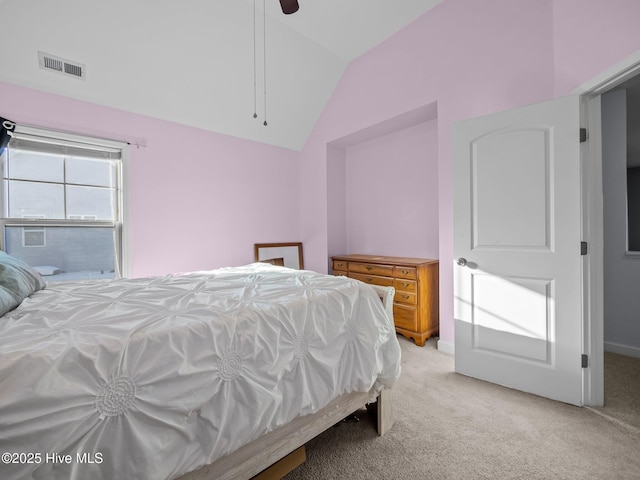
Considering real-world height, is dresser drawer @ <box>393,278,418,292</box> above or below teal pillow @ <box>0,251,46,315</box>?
below

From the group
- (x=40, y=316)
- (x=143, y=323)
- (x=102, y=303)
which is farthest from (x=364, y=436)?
(x=40, y=316)

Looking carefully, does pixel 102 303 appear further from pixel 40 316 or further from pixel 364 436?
pixel 364 436

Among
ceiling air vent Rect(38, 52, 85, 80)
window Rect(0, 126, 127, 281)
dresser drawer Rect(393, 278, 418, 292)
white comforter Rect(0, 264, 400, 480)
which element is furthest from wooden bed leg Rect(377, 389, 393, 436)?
ceiling air vent Rect(38, 52, 85, 80)

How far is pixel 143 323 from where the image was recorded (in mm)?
1030

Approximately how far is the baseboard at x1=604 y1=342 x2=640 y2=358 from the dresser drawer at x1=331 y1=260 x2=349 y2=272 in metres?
2.68

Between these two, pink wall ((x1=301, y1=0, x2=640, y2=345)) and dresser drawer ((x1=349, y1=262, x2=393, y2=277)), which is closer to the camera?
pink wall ((x1=301, y1=0, x2=640, y2=345))

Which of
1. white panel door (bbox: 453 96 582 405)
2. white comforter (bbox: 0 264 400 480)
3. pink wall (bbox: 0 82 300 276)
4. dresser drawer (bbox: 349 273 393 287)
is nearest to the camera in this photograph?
white comforter (bbox: 0 264 400 480)

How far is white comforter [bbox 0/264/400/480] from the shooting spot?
2.46 ft

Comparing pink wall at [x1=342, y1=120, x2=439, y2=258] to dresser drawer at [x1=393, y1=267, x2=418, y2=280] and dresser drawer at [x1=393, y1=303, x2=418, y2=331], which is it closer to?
dresser drawer at [x1=393, y1=267, x2=418, y2=280]

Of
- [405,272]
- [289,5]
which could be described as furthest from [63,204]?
[405,272]

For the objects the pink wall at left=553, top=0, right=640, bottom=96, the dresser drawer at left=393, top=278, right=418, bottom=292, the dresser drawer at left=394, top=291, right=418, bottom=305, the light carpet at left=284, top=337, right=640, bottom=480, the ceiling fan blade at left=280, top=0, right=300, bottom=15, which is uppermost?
the ceiling fan blade at left=280, top=0, right=300, bottom=15

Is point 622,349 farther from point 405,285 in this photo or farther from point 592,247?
point 405,285

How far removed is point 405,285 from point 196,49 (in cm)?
323

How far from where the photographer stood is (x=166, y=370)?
93 centimetres
